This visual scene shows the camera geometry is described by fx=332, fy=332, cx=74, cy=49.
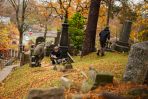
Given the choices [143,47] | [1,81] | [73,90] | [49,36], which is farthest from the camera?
[49,36]

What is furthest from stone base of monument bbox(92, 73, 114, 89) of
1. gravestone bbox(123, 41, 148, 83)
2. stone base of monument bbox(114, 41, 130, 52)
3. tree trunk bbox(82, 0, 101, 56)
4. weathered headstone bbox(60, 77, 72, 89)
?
stone base of monument bbox(114, 41, 130, 52)

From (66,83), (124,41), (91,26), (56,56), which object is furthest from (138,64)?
(124,41)

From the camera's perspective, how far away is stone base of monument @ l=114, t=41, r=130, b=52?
77.0 feet

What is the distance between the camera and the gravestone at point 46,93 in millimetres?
7598

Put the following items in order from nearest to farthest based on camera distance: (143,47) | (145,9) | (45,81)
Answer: (143,47), (45,81), (145,9)

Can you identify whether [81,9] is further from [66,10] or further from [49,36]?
[49,36]

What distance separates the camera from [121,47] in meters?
23.6

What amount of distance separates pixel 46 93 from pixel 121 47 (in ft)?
54.1

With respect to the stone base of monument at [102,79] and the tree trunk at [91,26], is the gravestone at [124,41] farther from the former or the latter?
the stone base of monument at [102,79]

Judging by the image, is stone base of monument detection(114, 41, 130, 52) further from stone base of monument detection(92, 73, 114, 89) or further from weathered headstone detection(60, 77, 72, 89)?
stone base of monument detection(92, 73, 114, 89)

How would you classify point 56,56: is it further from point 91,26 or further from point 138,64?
point 138,64

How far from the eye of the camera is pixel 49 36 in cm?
7912

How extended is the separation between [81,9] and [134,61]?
3211 centimetres

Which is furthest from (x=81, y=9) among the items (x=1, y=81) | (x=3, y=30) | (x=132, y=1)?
(x=1, y=81)
